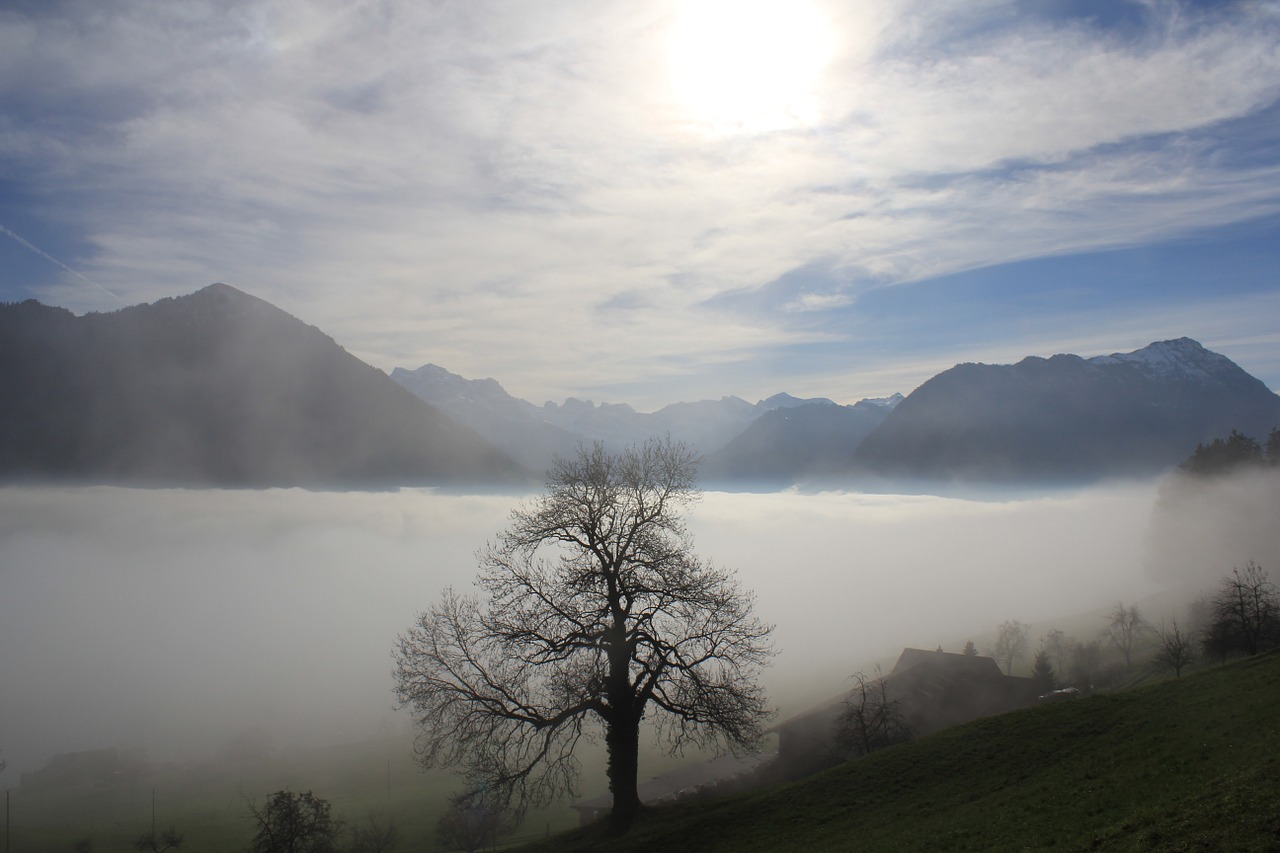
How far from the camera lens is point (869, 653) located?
4911 inches

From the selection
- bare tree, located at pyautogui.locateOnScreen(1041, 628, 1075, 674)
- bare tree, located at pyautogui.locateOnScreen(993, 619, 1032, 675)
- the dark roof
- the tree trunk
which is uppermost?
the tree trunk

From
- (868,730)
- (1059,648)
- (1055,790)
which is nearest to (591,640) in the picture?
(1055,790)

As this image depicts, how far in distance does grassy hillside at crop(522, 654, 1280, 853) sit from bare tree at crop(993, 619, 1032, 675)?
71.6 m

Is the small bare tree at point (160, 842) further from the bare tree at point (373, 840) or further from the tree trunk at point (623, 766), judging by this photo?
the tree trunk at point (623, 766)

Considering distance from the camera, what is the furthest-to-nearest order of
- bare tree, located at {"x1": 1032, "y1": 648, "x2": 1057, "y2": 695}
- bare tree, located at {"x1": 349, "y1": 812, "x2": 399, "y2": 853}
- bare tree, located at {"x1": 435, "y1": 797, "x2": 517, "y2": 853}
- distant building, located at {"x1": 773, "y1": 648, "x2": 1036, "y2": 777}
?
bare tree, located at {"x1": 1032, "y1": 648, "x2": 1057, "y2": 695}
bare tree, located at {"x1": 435, "y1": 797, "x2": 517, "y2": 853}
bare tree, located at {"x1": 349, "y1": 812, "x2": 399, "y2": 853}
distant building, located at {"x1": 773, "y1": 648, "x2": 1036, "y2": 777}

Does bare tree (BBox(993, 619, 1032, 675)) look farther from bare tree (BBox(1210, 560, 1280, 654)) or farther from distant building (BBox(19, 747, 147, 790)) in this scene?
distant building (BBox(19, 747, 147, 790))

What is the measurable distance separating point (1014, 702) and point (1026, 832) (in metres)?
48.0

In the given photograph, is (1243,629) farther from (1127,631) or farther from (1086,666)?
(1127,631)

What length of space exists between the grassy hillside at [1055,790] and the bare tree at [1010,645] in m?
71.6

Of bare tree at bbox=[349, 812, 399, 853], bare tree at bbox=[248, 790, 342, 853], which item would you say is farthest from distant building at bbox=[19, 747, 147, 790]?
bare tree at bbox=[248, 790, 342, 853]

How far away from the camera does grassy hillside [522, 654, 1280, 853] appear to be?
1330 cm

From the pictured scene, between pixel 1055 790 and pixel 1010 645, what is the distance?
91.8 metres

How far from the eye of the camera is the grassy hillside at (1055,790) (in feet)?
43.7

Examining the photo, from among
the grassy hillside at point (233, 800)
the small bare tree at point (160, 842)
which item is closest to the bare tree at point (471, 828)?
the grassy hillside at point (233, 800)
